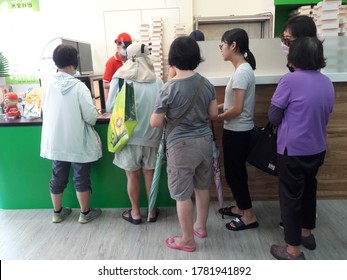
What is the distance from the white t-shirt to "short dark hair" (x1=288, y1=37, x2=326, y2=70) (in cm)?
33

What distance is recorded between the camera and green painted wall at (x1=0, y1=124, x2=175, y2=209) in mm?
2377

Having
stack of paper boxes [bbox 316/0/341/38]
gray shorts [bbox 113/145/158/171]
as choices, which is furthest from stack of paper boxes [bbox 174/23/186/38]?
gray shorts [bbox 113/145/158/171]

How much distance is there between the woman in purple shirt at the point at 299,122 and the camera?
1516mm

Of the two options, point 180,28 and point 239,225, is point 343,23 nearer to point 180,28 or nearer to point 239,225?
point 239,225

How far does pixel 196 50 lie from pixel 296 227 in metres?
1.17

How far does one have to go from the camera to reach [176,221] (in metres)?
2.28

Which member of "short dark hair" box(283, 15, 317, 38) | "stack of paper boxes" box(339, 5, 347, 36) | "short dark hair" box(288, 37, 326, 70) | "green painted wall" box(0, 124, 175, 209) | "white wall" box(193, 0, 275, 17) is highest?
"white wall" box(193, 0, 275, 17)

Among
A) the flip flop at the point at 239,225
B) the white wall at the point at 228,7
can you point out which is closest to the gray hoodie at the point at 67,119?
the flip flop at the point at 239,225

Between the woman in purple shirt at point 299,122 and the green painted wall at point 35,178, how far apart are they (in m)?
1.05

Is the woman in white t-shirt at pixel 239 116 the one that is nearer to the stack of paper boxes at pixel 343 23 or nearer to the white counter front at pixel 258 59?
the white counter front at pixel 258 59

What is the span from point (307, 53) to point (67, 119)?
1.59 metres

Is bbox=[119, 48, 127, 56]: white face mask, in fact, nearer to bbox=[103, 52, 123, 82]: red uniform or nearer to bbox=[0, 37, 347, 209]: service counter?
bbox=[103, 52, 123, 82]: red uniform

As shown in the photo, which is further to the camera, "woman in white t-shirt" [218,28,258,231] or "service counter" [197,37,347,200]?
"service counter" [197,37,347,200]

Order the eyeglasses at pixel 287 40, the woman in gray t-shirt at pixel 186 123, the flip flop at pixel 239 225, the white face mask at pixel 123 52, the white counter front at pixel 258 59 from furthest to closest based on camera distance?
the white face mask at pixel 123 52
the white counter front at pixel 258 59
the flip flop at pixel 239 225
the eyeglasses at pixel 287 40
the woman in gray t-shirt at pixel 186 123
